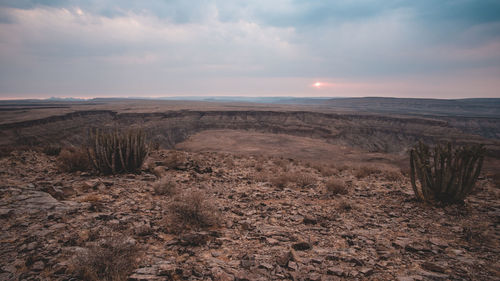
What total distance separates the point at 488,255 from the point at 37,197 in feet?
23.9

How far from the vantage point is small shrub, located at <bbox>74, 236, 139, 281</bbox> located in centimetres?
244

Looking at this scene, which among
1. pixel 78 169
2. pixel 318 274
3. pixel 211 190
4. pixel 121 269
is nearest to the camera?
pixel 121 269

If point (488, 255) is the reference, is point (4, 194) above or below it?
above

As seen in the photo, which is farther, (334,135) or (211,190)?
(334,135)

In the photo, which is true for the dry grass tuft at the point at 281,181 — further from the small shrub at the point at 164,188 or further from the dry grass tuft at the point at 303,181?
the small shrub at the point at 164,188

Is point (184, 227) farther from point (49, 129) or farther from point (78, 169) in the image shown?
point (49, 129)

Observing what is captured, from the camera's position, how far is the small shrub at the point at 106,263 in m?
2.44

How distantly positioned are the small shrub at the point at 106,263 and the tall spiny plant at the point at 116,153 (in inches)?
180

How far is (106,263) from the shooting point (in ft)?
Answer: 8.36

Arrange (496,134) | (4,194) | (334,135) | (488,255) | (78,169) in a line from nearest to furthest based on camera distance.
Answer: (488,255)
(4,194)
(78,169)
(334,135)
(496,134)

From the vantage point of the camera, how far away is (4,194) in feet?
14.0

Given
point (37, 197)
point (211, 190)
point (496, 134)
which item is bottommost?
point (496, 134)

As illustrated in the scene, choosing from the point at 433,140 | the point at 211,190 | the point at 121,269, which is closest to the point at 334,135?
the point at 433,140

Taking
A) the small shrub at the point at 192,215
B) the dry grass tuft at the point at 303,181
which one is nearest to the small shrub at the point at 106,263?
the small shrub at the point at 192,215
